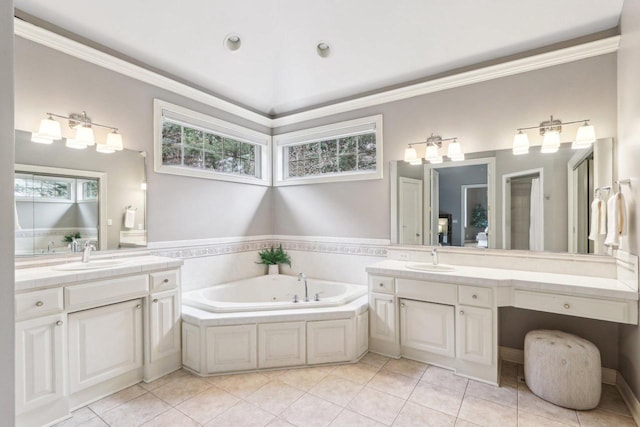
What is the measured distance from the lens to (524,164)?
2.76 m

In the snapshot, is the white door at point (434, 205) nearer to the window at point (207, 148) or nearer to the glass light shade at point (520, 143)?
the glass light shade at point (520, 143)

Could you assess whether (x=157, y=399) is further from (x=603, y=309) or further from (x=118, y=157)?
(x=603, y=309)

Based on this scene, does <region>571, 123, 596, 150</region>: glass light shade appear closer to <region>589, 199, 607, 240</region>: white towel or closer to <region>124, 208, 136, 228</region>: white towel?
<region>589, 199, 607, 240</region>: white towel

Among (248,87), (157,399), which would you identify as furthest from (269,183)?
(157,399)

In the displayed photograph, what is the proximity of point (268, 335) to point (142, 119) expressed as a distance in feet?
7.48

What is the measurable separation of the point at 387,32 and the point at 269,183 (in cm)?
→ 231

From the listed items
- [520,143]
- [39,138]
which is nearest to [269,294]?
[39,138]

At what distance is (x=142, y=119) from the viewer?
290 cm

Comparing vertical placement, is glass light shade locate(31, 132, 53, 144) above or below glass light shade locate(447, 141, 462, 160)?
below

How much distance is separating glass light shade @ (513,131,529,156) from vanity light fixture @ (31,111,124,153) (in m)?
3.44

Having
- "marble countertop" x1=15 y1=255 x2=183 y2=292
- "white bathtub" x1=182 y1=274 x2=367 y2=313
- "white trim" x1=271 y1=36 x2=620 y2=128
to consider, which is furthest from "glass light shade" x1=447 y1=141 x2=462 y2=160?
"marble countertop" x1=15 y1=255 x2=183 y2=292

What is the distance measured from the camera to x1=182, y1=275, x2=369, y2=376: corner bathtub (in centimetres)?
256

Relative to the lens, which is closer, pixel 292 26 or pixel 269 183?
pixel 292 26

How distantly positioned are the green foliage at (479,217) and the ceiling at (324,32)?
1400mm
